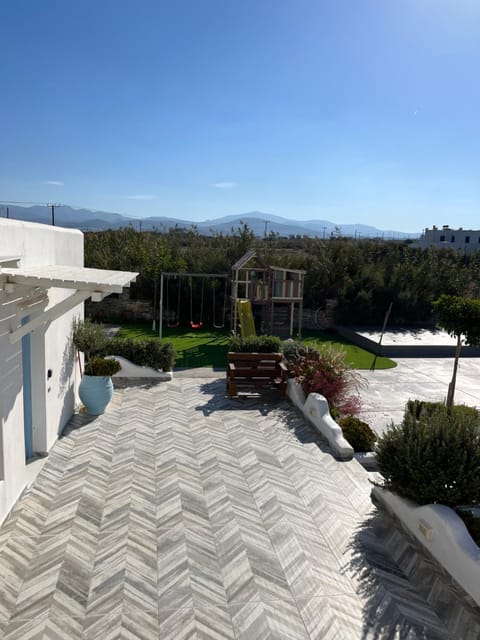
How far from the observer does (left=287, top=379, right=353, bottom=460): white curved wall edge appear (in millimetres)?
6809

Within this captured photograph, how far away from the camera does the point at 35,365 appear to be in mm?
6242

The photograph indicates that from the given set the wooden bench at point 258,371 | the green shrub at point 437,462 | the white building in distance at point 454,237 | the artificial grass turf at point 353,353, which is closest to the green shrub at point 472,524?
the green shrub at point 437,462

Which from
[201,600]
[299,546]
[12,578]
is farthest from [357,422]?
[12,578]

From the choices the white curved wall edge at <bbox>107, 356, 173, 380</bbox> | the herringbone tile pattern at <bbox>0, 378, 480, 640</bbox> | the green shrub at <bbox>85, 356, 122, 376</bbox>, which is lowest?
the herringbone tile pattern at <bbox>0, 378, 480, 640</bbox>

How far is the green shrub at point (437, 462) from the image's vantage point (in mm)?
4570

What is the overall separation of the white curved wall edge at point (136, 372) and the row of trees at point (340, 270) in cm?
857

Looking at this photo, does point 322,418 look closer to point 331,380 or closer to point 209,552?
point 331,380

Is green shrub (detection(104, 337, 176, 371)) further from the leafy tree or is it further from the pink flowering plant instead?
the leafy tree

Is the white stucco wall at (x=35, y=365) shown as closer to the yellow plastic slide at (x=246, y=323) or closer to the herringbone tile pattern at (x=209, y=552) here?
the herringbone tile pattern at (x=209, y=552)

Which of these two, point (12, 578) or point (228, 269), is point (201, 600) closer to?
point (12, 578)

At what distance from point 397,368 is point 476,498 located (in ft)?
27.6

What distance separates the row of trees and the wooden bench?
380 inches

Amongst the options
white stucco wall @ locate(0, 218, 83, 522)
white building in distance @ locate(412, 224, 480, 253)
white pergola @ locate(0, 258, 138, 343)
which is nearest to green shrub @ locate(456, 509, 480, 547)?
white pergola @ locate(0, 258, 138, 343)

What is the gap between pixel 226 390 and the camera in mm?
9773
